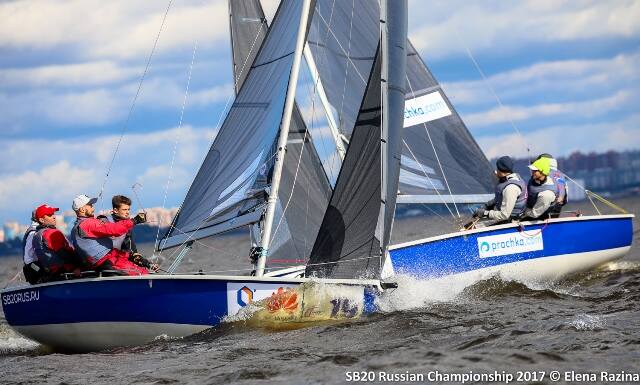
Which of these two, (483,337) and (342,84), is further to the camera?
(342,84)

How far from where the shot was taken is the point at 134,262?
10.9m

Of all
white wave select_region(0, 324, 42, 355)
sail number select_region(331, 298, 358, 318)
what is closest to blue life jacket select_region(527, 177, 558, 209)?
sail number select_region(331, 298, 358, 318)

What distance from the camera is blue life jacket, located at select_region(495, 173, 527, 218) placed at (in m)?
12.9

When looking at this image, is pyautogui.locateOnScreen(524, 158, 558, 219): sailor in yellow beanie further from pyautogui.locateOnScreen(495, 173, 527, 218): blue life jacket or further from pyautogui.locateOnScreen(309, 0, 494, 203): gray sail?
pyautogui.locateOnScreen(309, 0, 494, 203): gray sail

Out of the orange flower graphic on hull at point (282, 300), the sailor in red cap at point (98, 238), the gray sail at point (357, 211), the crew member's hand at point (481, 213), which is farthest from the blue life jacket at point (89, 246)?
the crew member's hand at point (481, 213)

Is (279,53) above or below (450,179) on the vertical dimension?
above

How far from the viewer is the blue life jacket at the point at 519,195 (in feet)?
42.4

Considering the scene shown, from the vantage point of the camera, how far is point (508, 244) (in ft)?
→ 41.0

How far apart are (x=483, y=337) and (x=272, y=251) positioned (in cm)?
478

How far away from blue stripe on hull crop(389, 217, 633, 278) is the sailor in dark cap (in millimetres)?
346

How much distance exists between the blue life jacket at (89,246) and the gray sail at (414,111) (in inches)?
171

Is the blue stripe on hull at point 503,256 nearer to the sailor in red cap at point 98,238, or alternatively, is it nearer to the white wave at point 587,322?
the white wave at point 587,322

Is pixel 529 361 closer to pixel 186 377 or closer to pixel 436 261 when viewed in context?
pixel 186 377

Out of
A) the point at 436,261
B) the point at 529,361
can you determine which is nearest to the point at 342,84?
the point at 436,261
